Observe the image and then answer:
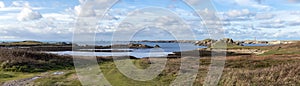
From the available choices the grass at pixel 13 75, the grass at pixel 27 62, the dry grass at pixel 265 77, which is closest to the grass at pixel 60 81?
the grass at pixel 13 75

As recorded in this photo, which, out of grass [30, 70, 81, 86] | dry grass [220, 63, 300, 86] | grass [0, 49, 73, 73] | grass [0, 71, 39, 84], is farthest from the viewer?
grass [0, 49, 73, 73]

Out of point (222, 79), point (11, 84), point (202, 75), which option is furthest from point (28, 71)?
point (222, 79)

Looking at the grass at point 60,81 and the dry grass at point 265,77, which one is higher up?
the dry grass at point 265,77

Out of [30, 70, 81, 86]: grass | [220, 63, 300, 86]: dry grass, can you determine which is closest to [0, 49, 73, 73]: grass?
[30, 70, 81, 86]: grass

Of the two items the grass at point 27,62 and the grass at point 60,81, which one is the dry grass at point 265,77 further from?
the grass at point 27,62

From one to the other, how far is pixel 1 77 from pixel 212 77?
22.0 meters

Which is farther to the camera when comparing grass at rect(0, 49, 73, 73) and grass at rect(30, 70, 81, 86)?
grass at rect(0, 49, 73, 73)

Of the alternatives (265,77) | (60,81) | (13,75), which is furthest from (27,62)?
(265,77)

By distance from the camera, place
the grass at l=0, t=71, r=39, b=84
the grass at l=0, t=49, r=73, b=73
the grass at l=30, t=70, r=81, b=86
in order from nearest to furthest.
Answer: the grass at l=30, t=70, r=81, b=86 → the grass at l=0, t=71, r=39, b=84 → the grass at l=0, t=49, r=73, b=73

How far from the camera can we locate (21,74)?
3984 centimetres

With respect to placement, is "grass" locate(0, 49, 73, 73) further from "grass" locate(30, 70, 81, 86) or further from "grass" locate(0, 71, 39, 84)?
"grass" locate(30, 70, 81, 86)

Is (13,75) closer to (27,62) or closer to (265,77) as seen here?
(27,62)

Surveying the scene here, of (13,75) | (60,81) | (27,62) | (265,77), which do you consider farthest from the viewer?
(27,62)

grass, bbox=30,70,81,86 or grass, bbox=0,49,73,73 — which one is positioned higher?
grass, bbox=0,49,73,73
